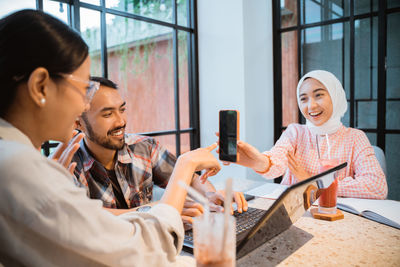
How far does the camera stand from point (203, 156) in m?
1.02

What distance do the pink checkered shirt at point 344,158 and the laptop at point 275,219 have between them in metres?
0.50

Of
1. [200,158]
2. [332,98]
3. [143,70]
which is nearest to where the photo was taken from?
[200,158]

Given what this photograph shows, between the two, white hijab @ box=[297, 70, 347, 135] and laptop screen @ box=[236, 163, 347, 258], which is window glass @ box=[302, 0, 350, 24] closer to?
white hijab @ box=[297, 70, 347, 135]

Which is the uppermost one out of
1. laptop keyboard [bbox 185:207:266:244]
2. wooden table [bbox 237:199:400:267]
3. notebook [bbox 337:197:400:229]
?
laptop keyboard [bbox 185:207:266:244]

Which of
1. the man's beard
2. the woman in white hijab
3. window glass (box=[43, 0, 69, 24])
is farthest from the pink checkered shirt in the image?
window glass (box=[43, 0, 69, 24])

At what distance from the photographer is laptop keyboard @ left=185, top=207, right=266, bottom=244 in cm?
97

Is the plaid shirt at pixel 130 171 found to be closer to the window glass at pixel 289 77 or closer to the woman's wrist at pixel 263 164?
the woman's wrist at pixel 263 164

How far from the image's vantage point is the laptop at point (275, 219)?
775mm

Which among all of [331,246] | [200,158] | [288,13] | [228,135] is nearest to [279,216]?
[331,246]

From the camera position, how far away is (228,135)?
1.37m

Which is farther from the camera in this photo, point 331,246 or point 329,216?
point 329,216

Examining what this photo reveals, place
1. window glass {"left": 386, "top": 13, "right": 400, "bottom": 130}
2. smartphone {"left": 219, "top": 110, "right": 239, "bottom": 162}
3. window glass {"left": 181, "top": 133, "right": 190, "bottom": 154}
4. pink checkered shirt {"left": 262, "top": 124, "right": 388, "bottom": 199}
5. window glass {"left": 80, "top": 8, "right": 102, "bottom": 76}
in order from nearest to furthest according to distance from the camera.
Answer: smartphone {"left": 219, "top": 110, "right": 239, "bottom": 162}, pink checkered shirt {"left": 262, "top": 124, "right": 388, "bottom": 199}, window glass {"left": 80, "top": 8, "right": 102, "bottom": 76}, window glass {"left": 386, "top": 13, "right": 400, "bottom": 130}, window glass {"left": 181, "top": 133, "right": 190, "bottom": 154}

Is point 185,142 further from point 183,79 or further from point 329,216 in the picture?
point 329,216

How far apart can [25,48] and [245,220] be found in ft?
2.67
